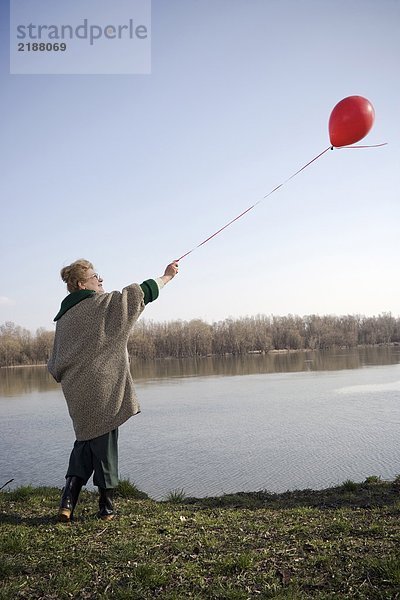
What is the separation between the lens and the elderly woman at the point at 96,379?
461cm

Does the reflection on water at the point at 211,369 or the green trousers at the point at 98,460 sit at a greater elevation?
the green trousers at the point at 98,460

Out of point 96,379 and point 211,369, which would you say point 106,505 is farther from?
point 211,369

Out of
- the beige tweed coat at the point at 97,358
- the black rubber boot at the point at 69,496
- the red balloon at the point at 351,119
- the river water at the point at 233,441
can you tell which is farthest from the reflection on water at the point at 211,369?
the red balloon at the point at 351,119

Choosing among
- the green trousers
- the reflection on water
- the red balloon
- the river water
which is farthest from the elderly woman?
the reflection on water

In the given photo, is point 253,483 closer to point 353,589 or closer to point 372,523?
point 372,523

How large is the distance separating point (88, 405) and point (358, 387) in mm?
22536

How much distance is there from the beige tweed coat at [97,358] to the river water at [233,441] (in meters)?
4.42

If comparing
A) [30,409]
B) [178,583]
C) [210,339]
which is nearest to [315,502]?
[178,583]

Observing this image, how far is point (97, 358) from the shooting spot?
15.2 feet

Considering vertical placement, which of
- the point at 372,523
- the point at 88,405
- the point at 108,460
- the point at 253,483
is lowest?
the point at 253,483

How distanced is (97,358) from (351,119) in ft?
13.5

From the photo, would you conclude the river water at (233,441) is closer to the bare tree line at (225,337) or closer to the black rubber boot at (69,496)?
the black rubber boot at (69,496)

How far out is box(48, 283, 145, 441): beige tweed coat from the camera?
15.1 feet

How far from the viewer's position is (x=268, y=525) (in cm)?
469
